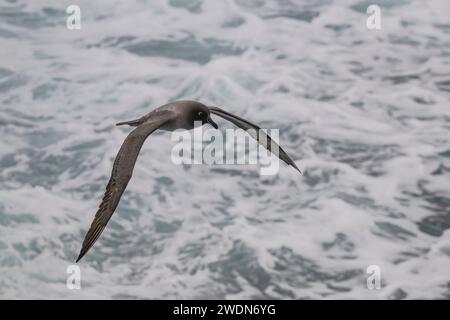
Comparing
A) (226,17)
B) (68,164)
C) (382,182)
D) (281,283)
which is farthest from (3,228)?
(226,17)

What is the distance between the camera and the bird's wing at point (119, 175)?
13.5 m

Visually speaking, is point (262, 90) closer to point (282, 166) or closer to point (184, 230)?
point (282, 166)

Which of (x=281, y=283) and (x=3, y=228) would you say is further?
(x=3, y=228)

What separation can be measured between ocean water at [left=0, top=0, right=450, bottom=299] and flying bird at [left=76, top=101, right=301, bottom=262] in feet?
53.3

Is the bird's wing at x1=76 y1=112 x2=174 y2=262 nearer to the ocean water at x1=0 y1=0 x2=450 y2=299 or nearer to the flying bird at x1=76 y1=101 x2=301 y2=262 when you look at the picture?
the flying bird at x1=76 y1=101 x2=301 y2=262

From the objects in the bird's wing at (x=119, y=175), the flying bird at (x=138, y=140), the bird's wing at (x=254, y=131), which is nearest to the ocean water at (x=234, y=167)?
the bird's wing at (x=254, y=131)

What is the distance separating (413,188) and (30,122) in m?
17.6

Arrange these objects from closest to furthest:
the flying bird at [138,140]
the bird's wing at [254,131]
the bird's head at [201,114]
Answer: the flying bird at [138,140] → the bird's head at [201,114] → the bird's wing at [254,131]

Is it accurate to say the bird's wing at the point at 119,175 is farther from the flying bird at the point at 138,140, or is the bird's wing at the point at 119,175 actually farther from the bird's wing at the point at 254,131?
the bird's wing at the point at 254,131

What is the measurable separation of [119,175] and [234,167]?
2680 cm

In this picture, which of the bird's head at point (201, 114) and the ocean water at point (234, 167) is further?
the ocean water at point (234, 167)

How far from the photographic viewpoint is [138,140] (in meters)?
14.9

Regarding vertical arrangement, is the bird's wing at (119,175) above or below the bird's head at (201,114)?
below

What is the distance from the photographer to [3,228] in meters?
37.6
